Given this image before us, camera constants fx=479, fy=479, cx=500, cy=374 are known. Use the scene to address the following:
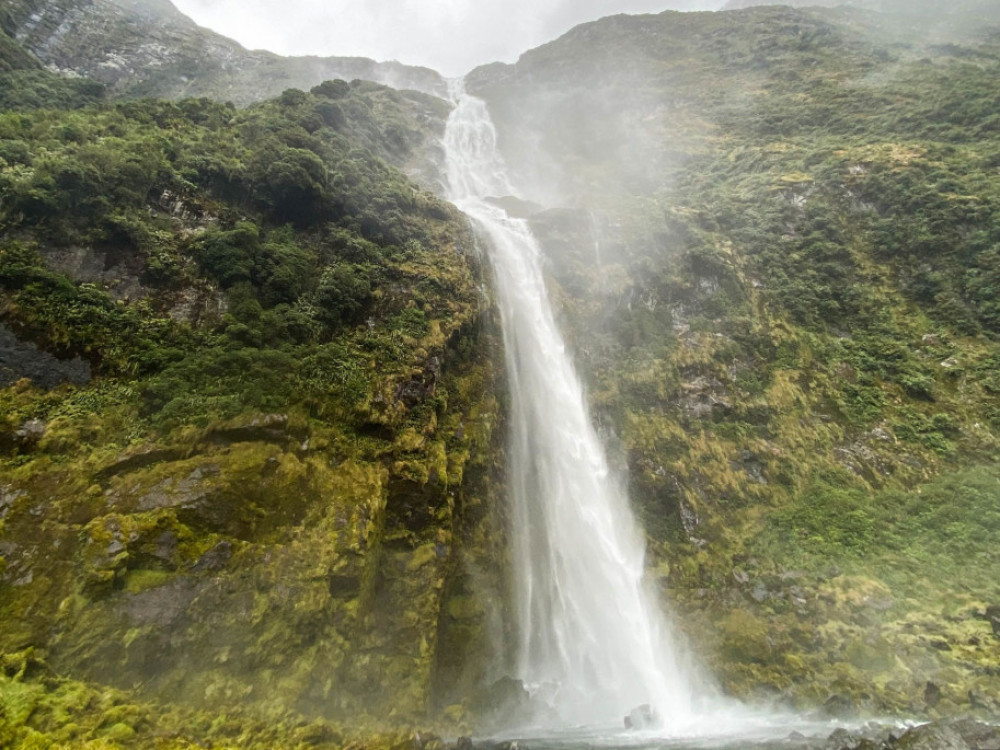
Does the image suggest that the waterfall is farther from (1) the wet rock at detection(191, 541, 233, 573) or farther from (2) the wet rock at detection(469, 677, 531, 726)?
(1) the wet rock at detection(191, 541, 233, 573)

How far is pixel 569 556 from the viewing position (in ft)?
53.1

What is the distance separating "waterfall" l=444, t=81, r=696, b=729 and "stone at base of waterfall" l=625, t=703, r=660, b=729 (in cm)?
31

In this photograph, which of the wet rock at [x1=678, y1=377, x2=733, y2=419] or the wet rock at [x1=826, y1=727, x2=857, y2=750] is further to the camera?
the wet rock at [x1=678, y1=377, x2=733, y2=419]

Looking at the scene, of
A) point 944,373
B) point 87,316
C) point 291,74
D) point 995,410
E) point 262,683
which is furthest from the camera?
point 291,74

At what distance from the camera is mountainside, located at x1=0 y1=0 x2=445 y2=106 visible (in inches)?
1452

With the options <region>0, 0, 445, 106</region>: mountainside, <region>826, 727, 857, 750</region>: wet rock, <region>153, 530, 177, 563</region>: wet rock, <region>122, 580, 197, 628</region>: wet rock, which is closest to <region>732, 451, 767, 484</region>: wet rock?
<region>826, 727, 857, 750</region>: wet rock

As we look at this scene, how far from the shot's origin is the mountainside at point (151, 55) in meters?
36.9

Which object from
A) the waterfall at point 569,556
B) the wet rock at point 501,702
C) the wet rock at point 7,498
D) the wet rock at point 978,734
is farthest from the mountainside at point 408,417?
the wet rock at point 978,734

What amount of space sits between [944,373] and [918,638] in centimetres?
1095

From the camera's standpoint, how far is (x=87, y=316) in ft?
35.2

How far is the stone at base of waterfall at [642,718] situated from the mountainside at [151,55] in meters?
51.0

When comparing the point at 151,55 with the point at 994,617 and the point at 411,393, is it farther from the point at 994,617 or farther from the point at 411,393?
the point at 994,617

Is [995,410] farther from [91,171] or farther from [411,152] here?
[411,152]

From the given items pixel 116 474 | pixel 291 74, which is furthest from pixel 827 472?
pixel 291 74
